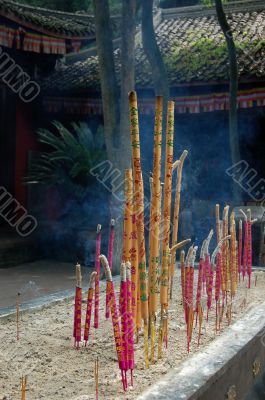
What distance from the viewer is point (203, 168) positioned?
28.7 ft

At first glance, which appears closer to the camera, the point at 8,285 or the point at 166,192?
the point at 166,192

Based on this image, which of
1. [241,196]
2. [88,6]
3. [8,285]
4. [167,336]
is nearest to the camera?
[167,336]

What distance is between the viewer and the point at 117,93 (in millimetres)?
6184

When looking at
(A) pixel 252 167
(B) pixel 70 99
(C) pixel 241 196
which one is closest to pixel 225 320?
(C) pixel 241 196

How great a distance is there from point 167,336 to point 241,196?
577cm

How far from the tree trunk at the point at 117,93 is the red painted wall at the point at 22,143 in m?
2.86

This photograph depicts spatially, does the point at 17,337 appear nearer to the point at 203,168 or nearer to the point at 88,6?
the point at 203,168

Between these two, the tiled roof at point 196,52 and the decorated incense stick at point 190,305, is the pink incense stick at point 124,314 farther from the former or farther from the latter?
the tiled roof at point 196,52

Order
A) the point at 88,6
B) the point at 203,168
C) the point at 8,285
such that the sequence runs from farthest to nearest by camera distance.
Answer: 1. the point at 88,6
2. the point at 203,168
3. the point at 8,285

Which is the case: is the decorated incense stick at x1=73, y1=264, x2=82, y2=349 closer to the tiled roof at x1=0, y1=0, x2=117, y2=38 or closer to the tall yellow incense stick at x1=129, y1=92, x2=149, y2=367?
the tall yellow incense stick at x1=129, y1=92, x2=149, y2=367

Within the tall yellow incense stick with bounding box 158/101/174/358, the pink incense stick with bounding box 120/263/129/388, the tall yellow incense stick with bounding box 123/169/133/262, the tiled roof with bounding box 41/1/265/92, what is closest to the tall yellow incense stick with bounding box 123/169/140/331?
the tall yellow incense stick with bounding box 123/169/133/262

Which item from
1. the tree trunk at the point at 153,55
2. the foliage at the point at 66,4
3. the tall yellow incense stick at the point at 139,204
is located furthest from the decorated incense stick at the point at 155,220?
the foliage at the point at 66,4

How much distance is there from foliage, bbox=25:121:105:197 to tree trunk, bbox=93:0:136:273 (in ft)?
6.14

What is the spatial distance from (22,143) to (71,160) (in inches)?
42.9
